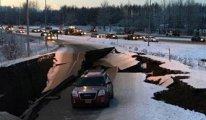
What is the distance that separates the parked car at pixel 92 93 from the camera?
26.3 metres

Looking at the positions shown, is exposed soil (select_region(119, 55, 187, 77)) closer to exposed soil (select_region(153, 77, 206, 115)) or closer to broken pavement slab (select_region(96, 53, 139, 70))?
broken pavement slab (select_region(96, 53, 139, 70))

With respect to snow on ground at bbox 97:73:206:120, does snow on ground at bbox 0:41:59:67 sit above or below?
above

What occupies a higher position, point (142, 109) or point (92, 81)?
point (92, 81)

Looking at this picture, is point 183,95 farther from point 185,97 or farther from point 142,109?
point 142,109

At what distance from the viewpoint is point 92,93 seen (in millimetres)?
26453

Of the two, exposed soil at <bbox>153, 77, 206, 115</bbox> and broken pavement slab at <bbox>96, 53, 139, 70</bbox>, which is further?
broken pavement slab at <bbox>96, 53, 139, 70</bbox>

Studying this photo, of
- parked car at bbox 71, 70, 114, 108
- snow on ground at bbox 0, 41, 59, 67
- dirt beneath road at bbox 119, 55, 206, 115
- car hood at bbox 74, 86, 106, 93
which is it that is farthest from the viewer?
snow on ground at bbox 0, 41, 59, 67

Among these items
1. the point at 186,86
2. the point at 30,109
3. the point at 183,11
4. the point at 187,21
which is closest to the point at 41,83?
the point at 30,109

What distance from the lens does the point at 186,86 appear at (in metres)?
30.0

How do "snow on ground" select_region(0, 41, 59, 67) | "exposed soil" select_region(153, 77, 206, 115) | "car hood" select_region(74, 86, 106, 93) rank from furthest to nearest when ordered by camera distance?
"snow on ground" select_region(0, 41, 59, 67) < "car hood" select_region(74, 86, 106, 93) < "exposed soil" select_region(153, 77, 206, 115)

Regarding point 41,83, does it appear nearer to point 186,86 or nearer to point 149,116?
point 186,86

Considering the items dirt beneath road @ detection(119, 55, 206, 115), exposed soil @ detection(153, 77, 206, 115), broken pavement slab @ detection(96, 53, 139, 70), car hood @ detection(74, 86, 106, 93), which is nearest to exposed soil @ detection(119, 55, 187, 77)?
broken pavement slab @ detection(96, 53, 139, 70)

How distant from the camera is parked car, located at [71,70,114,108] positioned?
26344mm

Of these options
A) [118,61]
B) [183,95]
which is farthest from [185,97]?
[118,61]
